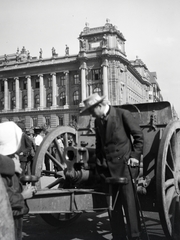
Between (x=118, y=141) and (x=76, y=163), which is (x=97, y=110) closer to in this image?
(x=118, y=141)

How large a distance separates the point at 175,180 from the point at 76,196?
52.6 inches

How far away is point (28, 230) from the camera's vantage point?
15.1ft

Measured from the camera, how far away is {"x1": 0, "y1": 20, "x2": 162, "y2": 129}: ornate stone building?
195 feet

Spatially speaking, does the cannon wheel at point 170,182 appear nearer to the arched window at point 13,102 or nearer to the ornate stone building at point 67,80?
the ornate stone building at point 67,80

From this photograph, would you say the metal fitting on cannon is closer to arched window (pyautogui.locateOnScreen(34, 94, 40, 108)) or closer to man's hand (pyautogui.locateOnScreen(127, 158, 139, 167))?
man's hand (pyautogui.locateOnScreen(127, 158, 139, 167))

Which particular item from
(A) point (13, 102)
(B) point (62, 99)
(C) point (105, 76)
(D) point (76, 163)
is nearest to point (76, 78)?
(B) point (62, 99)

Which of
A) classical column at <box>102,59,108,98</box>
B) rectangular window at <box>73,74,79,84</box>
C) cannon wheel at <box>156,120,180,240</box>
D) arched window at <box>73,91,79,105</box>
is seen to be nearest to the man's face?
cannon wheel at <box>156,120,180,240</box>

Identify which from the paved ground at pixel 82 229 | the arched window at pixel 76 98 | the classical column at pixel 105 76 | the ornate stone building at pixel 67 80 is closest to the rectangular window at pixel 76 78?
the ornate stone building at pixel 67 80

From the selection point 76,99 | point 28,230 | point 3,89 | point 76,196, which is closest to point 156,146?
point 76,196

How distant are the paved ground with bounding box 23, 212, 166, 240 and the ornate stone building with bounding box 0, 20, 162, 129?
167 ft

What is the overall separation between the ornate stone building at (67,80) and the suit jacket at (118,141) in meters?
52.4

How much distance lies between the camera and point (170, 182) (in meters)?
3.94

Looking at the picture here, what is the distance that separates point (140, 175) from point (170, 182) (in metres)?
0.48

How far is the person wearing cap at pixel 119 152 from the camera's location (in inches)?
140
